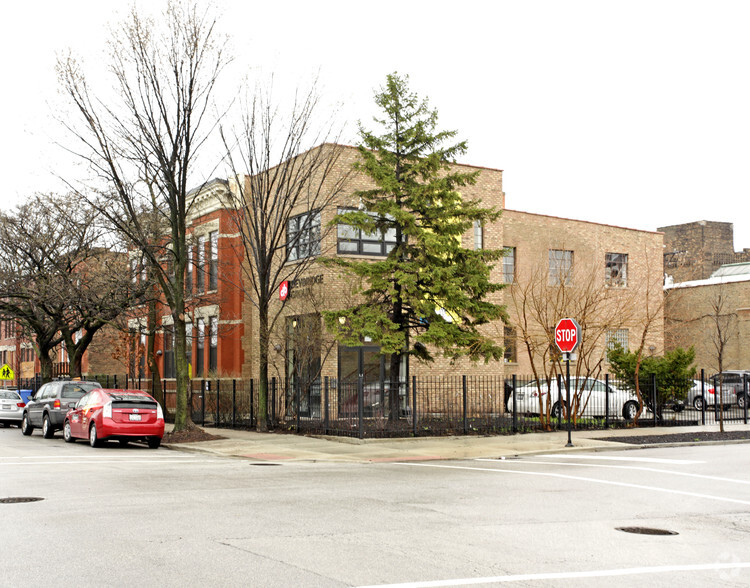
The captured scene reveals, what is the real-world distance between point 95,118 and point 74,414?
8230 mm

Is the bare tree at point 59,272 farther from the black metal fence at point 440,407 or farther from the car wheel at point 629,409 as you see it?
the car wheel at point 629,409

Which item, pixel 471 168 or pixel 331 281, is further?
pixel 471 168

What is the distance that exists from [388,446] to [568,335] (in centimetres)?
531

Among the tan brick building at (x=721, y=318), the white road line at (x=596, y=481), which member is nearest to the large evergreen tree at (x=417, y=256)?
the white road line at (x=596, y=481)

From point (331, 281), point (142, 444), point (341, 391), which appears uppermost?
point (331, 281)

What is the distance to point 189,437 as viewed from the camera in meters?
23.1

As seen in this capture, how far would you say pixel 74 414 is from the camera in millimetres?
23078

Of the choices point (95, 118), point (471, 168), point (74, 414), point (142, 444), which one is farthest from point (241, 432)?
point (471, 168)

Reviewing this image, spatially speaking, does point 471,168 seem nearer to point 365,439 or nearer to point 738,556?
point 365,439

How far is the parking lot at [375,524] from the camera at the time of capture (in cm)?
713

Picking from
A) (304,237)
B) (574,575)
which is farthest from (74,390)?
(574,575)

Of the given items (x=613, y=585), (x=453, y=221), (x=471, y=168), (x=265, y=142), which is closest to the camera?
(x=613, y=585)

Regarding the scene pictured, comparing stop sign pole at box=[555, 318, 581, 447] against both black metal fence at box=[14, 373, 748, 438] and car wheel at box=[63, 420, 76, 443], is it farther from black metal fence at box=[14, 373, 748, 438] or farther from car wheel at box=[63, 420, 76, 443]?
car wheel at box=[63, 420, 76, 443]

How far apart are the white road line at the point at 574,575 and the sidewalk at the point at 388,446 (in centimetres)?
1082
